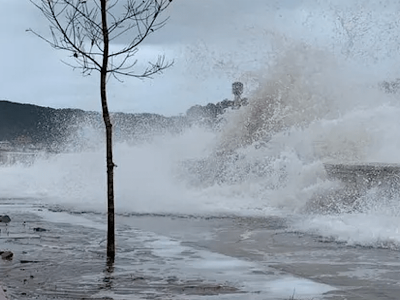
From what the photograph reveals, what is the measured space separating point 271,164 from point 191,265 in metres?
14.2

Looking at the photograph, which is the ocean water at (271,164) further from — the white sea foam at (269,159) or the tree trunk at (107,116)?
the tree trunk at (107,116)

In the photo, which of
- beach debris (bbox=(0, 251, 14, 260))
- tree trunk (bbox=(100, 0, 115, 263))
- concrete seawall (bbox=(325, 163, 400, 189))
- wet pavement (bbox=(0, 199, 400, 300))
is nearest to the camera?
wet pavement (bbox=(0, 199, 400, 300))

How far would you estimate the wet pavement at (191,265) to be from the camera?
23.6ft

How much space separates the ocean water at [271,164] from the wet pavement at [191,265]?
1.72 meters

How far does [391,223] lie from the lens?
42.2 feet

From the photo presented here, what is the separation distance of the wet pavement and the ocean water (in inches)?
67.5

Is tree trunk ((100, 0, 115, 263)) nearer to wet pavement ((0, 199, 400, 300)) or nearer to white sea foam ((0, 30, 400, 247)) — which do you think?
wet pavement ((0, 199, 400, 300))

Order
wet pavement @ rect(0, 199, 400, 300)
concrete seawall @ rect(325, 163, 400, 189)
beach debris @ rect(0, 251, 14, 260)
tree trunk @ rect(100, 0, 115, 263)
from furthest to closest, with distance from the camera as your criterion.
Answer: concrete seawall @ rect(325, 163, 400, 189) < beach debris @ rect(0, 251, 14, 260) < tree trunk @ rect(100, 0, 115, 263) < wet pavement @ rect(0, 199, 400, 300)

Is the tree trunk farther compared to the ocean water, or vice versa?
the ocean water

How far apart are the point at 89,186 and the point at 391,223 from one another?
1604 centimetres

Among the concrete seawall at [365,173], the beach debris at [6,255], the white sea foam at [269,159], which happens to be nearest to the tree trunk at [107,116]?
the beach debris at [6,255]

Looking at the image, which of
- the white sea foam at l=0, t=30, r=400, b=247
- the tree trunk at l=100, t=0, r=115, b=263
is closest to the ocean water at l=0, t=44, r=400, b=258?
→ the white sea foam at l=0, t=30, r=400, b=247

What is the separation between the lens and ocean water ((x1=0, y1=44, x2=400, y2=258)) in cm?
1695

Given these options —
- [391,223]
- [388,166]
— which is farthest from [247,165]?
[391,223]
